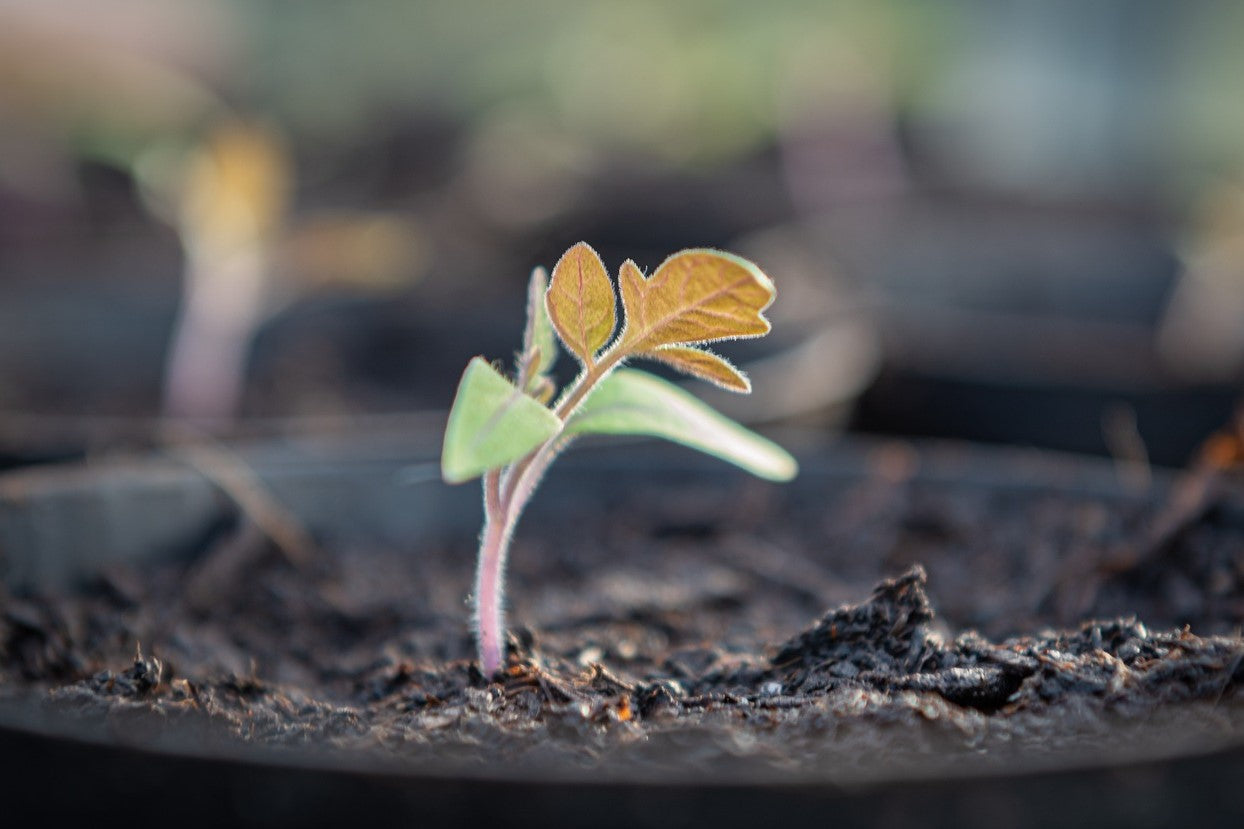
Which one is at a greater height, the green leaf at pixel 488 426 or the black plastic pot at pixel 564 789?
the green leaf at pixel 488 426

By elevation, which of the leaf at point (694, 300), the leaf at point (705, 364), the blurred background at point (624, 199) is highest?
the blurred background at point (624, 199)

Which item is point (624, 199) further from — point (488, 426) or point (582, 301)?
point (488, 426)

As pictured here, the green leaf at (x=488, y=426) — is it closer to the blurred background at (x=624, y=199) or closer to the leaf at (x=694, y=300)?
the leaf at (x=694, y=300)

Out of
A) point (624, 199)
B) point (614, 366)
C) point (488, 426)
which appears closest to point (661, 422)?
point (614, 366)

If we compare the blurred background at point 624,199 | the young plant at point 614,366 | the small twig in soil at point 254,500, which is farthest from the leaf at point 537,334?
the blurred background at point 624,199

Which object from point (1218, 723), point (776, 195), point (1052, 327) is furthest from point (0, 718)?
point (776, 195)

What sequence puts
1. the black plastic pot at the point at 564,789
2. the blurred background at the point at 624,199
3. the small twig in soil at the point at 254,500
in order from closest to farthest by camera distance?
the black plastic pot at the point at 564,789 < the small twig in soil at the point at 254,500 < the blurred background at the point at 624,199
